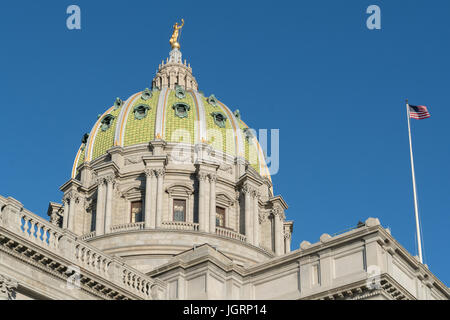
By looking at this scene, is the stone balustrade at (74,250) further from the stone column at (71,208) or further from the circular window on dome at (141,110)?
the circular window on dome at (141,110)

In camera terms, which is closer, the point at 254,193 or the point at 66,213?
the point at 66,213

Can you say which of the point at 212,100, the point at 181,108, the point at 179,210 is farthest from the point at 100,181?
the point at 212,100

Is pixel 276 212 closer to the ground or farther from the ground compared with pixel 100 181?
closer to the ground

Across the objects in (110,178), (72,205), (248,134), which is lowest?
(72,205)

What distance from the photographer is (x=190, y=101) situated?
79.1m

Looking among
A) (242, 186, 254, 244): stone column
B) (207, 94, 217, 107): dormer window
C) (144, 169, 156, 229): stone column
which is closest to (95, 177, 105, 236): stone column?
(144, 169, 156, 229): stone column

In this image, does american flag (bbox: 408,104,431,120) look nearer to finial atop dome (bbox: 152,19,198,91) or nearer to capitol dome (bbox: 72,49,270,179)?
capitol dome (bbox: 72,49,270,179)

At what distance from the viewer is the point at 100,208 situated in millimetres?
69750

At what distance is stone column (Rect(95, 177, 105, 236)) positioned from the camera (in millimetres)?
68625

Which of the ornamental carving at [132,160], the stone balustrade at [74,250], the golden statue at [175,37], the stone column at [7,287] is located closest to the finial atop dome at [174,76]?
the golden statue at [175,37]

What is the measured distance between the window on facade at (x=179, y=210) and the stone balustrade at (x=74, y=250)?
22468mm

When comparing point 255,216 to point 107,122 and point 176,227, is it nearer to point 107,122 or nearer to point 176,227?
point 176,227

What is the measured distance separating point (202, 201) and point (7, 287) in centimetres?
3282
